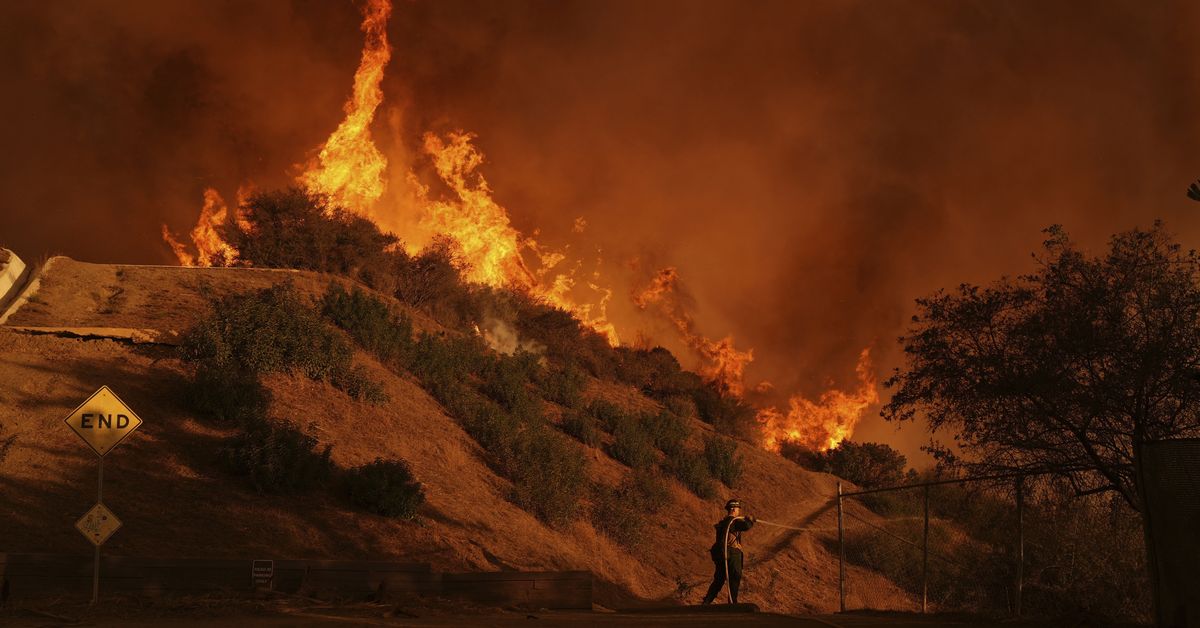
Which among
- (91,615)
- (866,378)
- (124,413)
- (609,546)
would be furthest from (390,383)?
(866,378)

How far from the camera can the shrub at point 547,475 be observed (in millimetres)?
24062

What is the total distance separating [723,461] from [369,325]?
14781mm

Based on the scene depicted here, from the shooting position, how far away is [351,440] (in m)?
21.7

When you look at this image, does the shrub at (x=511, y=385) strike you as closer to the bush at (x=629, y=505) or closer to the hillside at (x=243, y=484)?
the hillside at (x=243, y=484)

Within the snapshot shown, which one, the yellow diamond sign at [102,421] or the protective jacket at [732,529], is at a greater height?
the yellow diamond sign at [102,421]

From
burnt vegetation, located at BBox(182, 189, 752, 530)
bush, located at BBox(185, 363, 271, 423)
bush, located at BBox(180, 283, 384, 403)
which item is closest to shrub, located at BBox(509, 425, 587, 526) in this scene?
burnt vegetation, located at BBox(182, 189, 752, 530)

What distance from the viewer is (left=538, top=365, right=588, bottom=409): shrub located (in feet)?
113

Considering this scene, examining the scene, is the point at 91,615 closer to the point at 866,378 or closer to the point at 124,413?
the point at 124,413

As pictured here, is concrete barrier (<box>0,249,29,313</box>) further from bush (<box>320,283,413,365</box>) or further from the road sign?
the road sign

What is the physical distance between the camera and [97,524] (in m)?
12.2

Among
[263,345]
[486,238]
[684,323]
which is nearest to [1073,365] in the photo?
[263,345]

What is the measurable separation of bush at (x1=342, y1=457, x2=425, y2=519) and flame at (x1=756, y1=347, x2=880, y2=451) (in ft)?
95.5

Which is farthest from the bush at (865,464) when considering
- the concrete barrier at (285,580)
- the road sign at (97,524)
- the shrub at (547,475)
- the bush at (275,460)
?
the road sign at (97,524)

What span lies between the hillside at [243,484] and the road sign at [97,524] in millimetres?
2307
